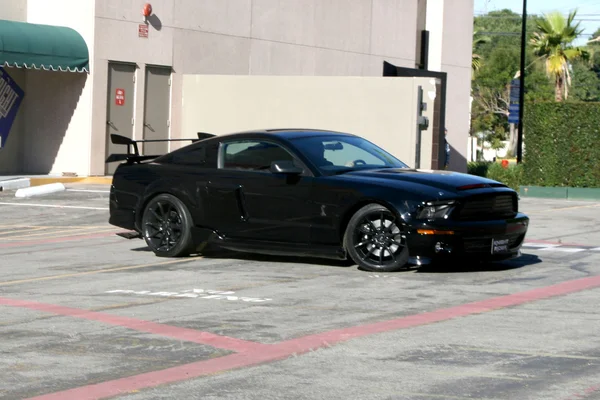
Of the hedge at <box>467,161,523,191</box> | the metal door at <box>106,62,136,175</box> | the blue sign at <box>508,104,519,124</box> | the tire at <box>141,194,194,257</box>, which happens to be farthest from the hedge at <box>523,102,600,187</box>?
the tire at <box>141,194,194,257</box>

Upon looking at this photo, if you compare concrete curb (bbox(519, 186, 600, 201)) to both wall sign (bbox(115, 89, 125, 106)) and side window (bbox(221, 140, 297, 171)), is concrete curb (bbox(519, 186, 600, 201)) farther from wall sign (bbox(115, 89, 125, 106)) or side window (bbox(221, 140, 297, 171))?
side window (bbox(221, 140, 297, 171))

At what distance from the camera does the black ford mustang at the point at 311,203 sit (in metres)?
11.3

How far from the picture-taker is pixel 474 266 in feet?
40.1

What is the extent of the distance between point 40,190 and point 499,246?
1353 centimetres

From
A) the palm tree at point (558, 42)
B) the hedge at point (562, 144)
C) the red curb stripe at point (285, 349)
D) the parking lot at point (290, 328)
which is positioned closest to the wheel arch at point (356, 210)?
the parking lot at point (290, 328)

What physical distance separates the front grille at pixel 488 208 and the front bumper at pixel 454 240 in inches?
3.3

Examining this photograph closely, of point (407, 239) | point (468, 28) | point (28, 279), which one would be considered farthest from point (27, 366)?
point (468, 28)

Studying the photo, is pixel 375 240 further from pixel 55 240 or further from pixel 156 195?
pixel 55 240

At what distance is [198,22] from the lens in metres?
29.3

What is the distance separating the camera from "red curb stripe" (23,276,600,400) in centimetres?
646

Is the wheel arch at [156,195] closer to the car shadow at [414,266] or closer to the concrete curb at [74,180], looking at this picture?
the car shadow at [414,266]

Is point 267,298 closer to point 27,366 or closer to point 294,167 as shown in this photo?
point 294,167

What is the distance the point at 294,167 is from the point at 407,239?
59.9 inches

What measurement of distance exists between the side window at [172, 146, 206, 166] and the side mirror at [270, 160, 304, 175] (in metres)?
1.25
